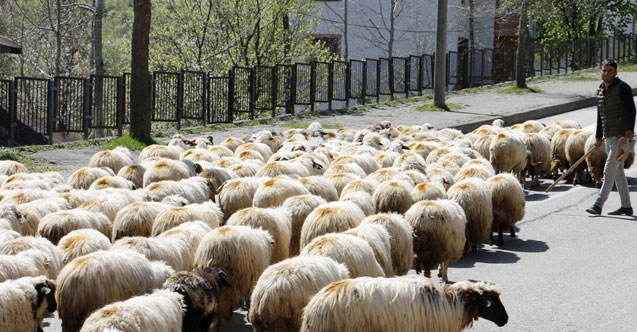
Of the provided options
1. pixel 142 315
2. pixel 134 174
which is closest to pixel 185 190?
pixel 134 174

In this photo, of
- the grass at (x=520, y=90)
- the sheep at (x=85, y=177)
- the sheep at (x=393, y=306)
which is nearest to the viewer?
the sheep at (x=393, y=306)

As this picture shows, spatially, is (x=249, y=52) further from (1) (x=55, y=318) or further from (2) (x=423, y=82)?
(1) (x=55, y=318)

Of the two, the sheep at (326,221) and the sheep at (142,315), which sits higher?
the sheep at (326,221)

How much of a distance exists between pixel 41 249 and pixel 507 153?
29.9 feet

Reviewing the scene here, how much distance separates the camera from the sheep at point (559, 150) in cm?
1633

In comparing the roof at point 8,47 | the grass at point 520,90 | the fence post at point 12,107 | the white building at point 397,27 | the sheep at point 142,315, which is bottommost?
the sheep at point 142,315

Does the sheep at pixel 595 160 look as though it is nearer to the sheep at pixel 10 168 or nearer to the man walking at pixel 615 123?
the man walking at pixel 615 123

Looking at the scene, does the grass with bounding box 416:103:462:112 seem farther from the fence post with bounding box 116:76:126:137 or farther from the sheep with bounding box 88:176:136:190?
the sheep with bounding box 88:176:136:190

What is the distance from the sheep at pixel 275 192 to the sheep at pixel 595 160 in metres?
6.64

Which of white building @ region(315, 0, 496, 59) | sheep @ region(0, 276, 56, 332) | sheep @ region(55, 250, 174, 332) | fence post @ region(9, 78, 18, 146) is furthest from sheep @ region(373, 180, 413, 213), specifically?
white building @ region(315, 0, 496, 59)

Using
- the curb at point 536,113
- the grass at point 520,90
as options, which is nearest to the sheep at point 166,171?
the curb at point 536,113

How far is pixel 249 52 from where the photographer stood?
3372 cm

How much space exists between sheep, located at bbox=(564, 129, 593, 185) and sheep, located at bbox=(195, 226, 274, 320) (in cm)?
915

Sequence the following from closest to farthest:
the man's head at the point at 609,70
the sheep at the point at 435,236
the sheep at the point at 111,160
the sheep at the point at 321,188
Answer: the sheep at the point at 435,236 → the sheep at the point at 321,188 → the man's head at the point at 609,70 → the sheep at the point at 111,160
